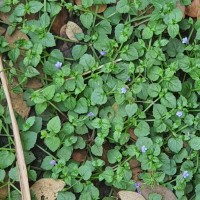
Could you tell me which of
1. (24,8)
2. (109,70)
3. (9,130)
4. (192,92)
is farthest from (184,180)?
(24,8)

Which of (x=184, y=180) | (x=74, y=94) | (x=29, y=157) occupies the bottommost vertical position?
(x=184, y=180)

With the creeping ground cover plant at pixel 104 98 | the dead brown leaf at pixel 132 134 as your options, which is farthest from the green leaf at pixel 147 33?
the dead brown leaf at pixel 132 134

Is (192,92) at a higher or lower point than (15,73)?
lower

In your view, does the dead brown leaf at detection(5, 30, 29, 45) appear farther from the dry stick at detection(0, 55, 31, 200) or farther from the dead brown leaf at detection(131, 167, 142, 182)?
the dead brown leaf at detection(131, 167, 142, 182)

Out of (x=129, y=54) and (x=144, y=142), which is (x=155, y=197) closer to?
(x=144, y=142)

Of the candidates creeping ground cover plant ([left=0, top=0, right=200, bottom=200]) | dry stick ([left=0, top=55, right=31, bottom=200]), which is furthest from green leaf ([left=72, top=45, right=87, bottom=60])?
dry stick ([left=0, top=55, right=31, bottom=200])

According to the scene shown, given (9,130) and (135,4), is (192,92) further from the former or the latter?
(9,130)
